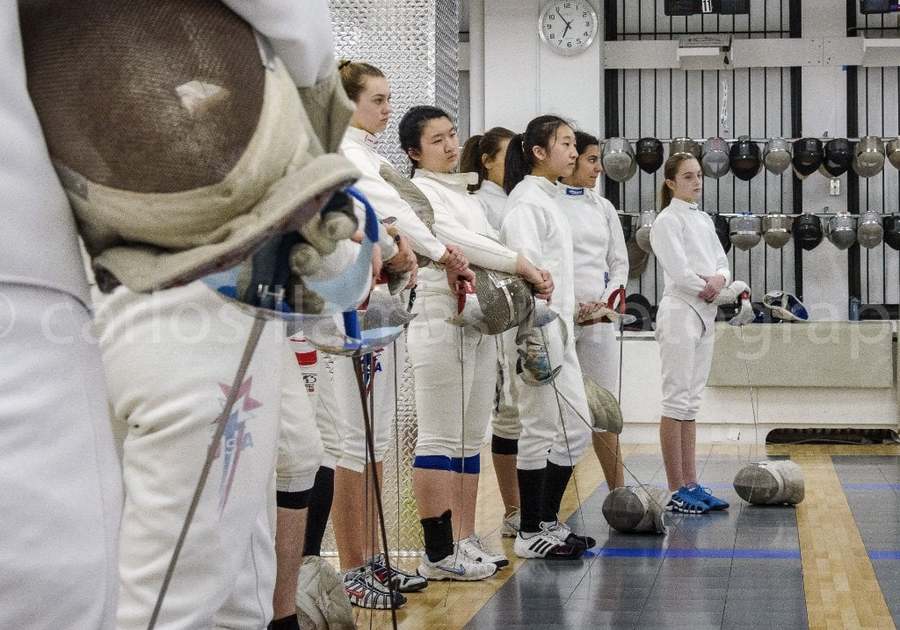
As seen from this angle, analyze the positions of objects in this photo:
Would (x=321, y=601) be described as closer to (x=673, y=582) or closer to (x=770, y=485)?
(x=673, y=582)

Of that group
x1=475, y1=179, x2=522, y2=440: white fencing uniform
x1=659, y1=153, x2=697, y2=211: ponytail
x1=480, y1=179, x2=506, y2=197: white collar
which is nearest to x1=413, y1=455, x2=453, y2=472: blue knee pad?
x1=475, y1=179, x2=522, y2=440: white fencing uniform

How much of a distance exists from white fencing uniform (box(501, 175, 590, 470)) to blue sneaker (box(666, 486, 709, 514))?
943 millimetres

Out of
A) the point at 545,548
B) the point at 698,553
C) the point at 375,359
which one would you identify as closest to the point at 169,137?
the point at 375,359

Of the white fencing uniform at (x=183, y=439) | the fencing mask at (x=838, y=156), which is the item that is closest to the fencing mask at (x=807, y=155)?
the fencing mask at (x=838, y=156)

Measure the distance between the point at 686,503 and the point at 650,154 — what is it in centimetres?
432

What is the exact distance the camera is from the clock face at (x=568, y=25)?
8719 millimetres

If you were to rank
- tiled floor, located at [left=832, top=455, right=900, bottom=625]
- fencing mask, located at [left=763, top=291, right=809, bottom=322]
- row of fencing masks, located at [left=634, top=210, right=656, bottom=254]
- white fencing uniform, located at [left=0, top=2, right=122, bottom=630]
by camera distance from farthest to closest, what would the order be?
row of fencing masks, located at [left=634, top=210, right=656, bottom=254] < fencing mask, located at [left=763, top=291, right=809, bottom=322] < tiled floor, located at [left=832, top=455, right=900, bottom=625] < white fencing uniform, located at [left=0, top=2, right=122, bottom=630]

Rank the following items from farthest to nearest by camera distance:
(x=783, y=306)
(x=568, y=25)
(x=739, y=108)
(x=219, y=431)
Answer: (x=739, y=108), (x=568, y=25), (x=783, y=306), (x=219, y=431)

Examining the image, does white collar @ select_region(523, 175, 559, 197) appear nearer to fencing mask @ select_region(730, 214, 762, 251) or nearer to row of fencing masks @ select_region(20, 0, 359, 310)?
row of fencing masks @ select_region(20, 0, 359, 310)

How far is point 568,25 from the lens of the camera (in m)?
8.78

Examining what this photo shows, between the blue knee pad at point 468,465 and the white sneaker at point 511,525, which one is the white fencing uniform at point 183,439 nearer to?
the blue knee pad at point 468,465

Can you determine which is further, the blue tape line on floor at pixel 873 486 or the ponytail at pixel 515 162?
the blue tape line on floor at pixel 873 486

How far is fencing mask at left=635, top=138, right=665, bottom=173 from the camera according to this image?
879cm

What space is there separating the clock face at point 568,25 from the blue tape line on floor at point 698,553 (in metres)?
5.31
